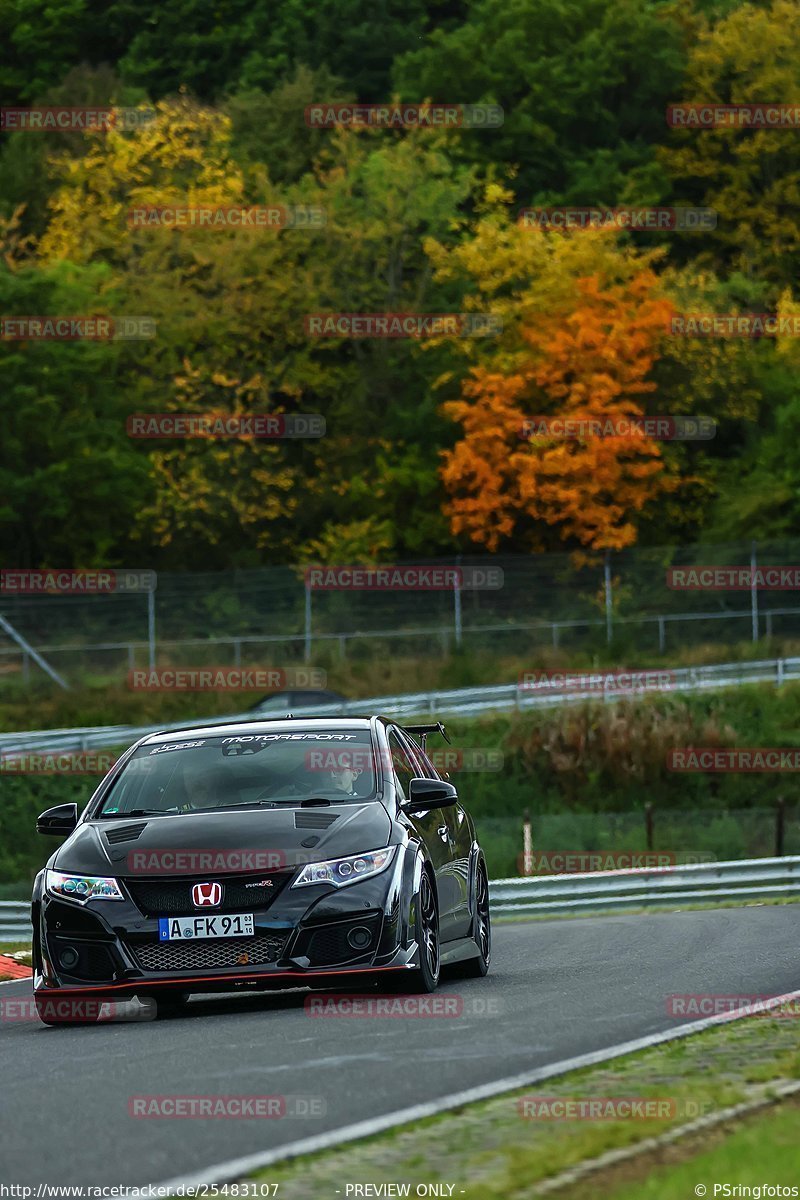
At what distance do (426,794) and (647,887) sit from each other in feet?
39.7

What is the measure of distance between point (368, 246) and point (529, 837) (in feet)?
112

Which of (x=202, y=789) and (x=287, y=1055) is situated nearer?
(x=287, y=1055)

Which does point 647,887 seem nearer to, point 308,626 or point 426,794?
point 426,794

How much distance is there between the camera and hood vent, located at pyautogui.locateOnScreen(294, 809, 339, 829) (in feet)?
38.5

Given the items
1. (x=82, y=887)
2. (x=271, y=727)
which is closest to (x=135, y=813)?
(x=82, y=887)

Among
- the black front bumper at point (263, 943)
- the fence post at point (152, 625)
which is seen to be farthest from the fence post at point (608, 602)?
the black front bumper at point (263, 943)

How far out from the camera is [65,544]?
58375mm

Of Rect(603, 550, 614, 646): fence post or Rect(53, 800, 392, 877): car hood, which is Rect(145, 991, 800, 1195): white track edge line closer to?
Rect(53, 800, 392, 877): car hood

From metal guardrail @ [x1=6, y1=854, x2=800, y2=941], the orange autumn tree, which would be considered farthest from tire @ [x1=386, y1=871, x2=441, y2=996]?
the orange autumn tree

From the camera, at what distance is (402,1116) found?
7566mm

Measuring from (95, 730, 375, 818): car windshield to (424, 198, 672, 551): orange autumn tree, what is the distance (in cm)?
4203

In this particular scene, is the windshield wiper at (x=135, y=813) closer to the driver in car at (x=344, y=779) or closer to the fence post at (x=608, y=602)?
the driver in car at (x=344, y=779)

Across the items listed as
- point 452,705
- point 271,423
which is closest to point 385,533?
point 271,423

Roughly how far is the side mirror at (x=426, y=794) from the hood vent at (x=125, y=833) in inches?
56.4
